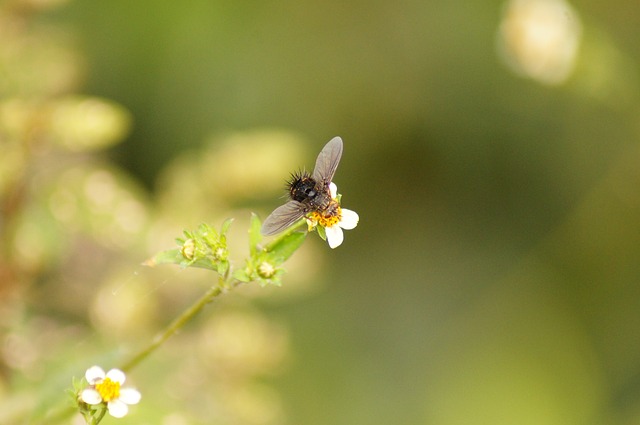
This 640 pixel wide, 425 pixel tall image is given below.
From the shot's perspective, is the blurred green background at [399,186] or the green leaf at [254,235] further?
the blurred green background at [399,186]

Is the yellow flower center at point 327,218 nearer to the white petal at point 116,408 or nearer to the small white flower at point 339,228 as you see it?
the small white flower at point 339,228

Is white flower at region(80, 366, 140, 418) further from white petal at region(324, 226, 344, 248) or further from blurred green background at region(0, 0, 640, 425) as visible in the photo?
A: blurred green background at region(0, 0, 640, 425)

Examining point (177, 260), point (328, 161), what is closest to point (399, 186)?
point (328, 161)

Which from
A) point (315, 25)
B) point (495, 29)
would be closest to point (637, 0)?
point (495, 29)

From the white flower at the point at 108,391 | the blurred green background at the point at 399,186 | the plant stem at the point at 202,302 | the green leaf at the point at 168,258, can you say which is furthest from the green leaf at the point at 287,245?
the blurred green background at the point at 399,186

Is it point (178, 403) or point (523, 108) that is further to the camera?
point (523, 108)

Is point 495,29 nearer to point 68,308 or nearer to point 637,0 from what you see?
point 637,0
